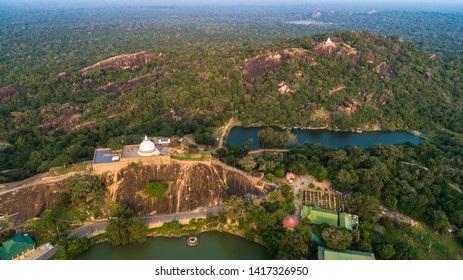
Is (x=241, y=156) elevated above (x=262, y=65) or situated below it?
below

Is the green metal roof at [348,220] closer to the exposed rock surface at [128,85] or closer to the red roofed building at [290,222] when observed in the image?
the red roofed building at [290,222]

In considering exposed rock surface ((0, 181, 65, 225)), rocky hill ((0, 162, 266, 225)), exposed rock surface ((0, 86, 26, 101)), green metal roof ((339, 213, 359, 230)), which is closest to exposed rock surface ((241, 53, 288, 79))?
rocky hill ((0, 162, 266, 225))

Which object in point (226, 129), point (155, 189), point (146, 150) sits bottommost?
point (226, 129)

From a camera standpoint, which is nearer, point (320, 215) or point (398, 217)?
point (320, 215)

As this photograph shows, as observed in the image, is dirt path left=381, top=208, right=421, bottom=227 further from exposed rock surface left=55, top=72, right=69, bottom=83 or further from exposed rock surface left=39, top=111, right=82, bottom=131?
exposed rock surface left=55, top=72, right=69, bottom=83

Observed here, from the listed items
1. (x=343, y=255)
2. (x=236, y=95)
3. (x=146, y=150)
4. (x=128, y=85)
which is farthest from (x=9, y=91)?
(x=343, y=255)

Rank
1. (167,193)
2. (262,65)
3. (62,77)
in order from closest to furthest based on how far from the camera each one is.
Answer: (167,193)
(262,65)
(62,77)

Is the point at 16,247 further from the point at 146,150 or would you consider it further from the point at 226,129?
the point at 226,129
